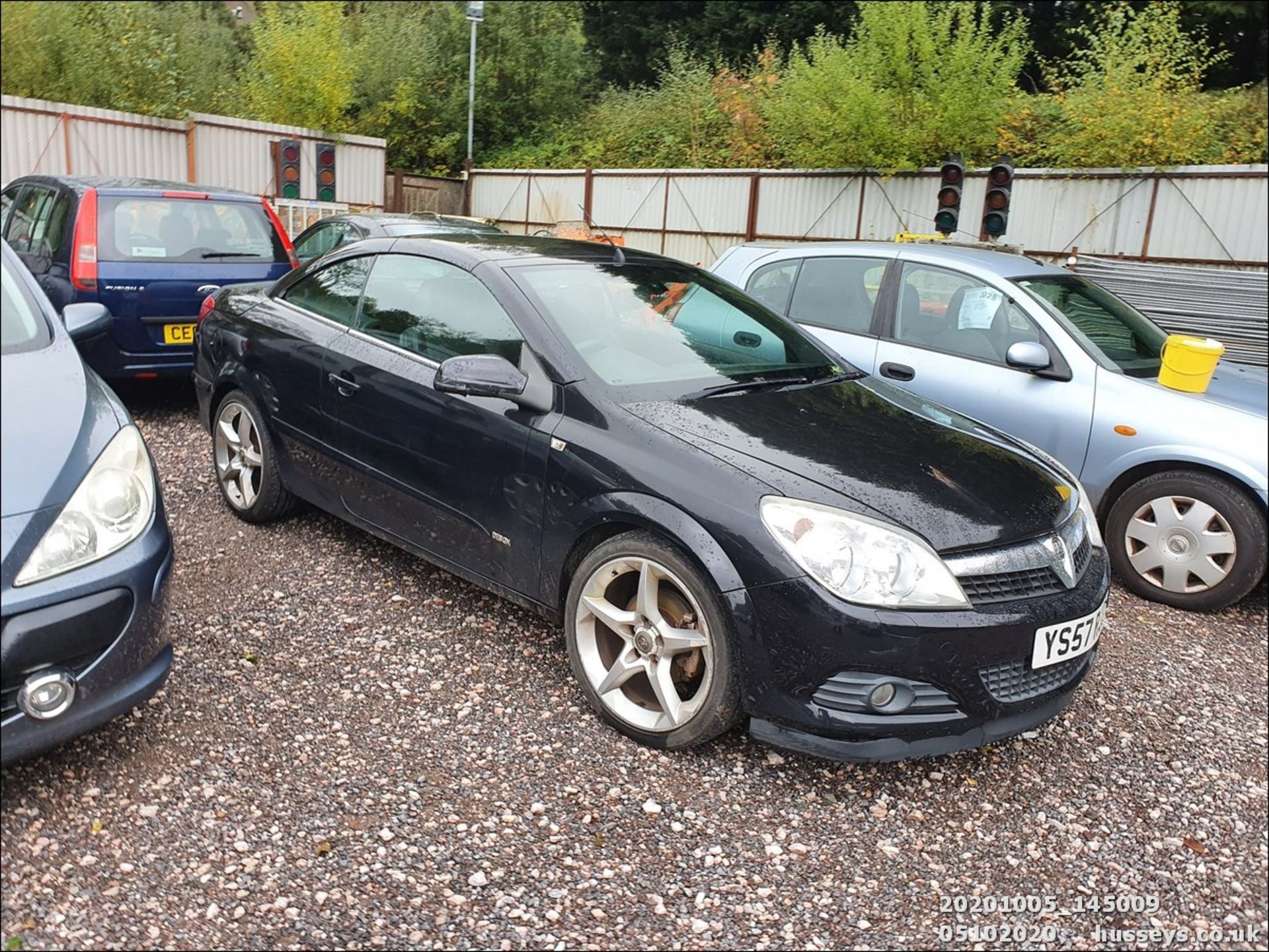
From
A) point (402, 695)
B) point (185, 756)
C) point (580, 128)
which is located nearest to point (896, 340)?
point (402, 695)

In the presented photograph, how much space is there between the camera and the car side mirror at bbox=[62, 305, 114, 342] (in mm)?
3682

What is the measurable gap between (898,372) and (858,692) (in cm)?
302

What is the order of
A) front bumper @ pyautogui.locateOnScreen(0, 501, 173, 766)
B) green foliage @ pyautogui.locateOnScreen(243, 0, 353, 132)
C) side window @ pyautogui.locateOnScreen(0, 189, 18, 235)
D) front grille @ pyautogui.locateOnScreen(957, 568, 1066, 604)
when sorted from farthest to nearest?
green foliage @ pyautogui.locateOnScreen(243, 0, 353, 132), side window @ pyautogui.locateOnScreen(0, 189, 18, 235), front grille @ pyautogui.locateOnScreen(957, 568, 1066, 604), front bumper @ pyautogui.locateOnScreen(0, 501, 173, 766)

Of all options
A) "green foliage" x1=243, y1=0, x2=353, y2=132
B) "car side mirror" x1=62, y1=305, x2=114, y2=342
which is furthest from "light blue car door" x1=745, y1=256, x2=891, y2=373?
"green foliage" x1=243, y1=0, x2=353, y2=132

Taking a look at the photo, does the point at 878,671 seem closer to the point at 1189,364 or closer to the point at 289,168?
the point at 1189,364

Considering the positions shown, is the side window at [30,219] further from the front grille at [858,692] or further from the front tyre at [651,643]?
the front grille at [858,692]

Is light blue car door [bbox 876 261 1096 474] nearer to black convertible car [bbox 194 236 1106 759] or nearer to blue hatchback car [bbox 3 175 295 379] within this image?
black convertible car [bbox 194 236 1106 759]

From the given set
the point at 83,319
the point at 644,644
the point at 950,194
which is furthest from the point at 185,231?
the point at 950,194

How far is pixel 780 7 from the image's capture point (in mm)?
28969

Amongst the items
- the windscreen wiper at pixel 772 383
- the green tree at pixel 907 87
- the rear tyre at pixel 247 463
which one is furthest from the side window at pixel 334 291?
the green tree at pixel 907 87

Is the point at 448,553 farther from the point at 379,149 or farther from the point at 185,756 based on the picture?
the point at 379,149

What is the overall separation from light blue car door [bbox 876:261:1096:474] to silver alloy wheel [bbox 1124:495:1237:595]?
0.43 meters

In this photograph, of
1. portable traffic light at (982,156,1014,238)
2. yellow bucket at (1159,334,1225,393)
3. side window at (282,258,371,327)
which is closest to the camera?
side window at (282,258,371,327)

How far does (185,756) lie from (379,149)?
74.4ft
